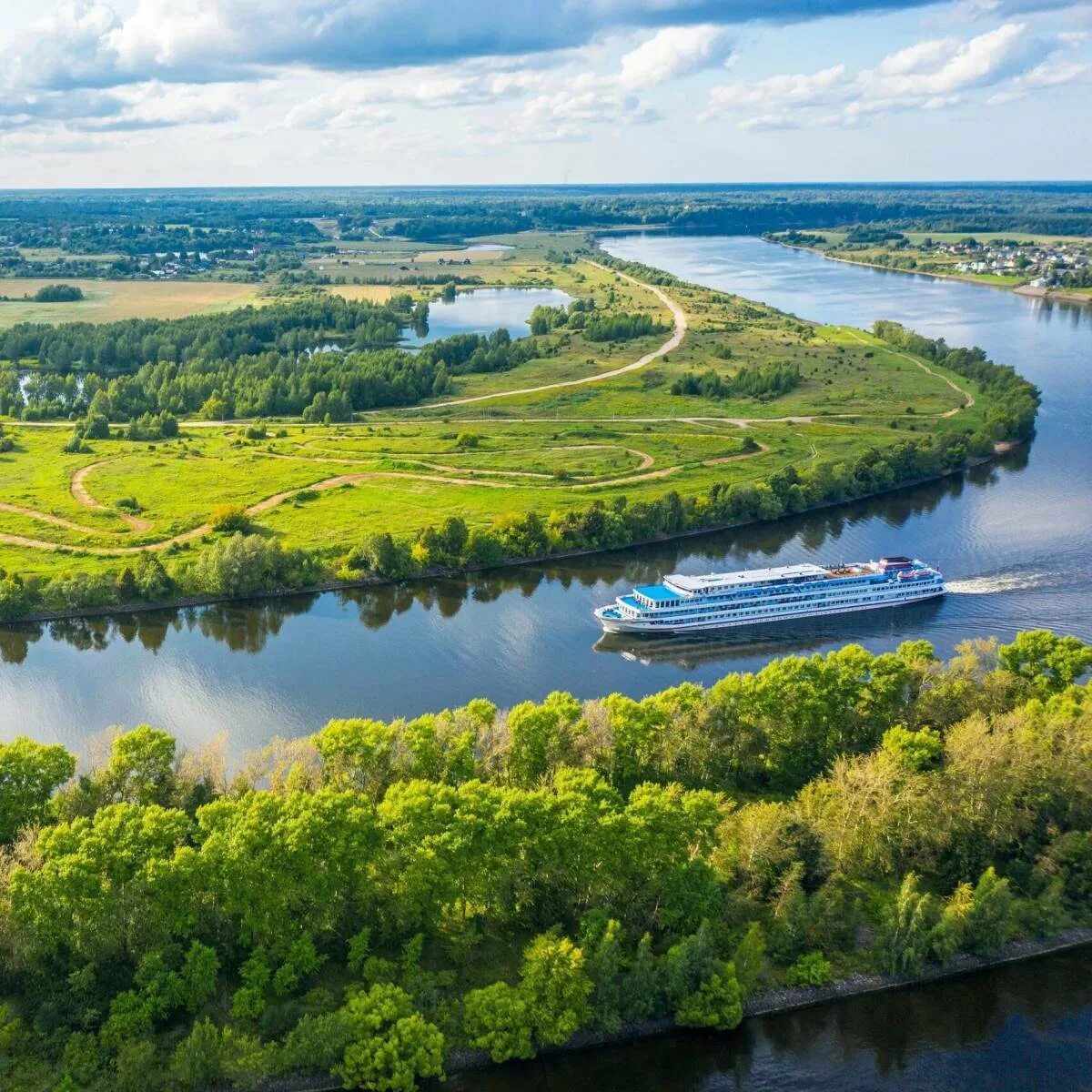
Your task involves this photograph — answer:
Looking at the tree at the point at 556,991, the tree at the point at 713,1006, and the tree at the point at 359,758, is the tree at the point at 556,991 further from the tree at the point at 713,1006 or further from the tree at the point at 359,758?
the tree at the point at 359,758

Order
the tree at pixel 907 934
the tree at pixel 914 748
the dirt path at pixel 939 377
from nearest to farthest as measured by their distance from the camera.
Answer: the tree at pixel 907 934
the tree at pixel 914 748
the dirt path at pixel 939 377

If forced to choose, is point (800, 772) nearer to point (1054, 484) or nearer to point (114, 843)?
point (114, 843)

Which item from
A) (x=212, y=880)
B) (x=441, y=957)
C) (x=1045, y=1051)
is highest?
(x=212, y=880)

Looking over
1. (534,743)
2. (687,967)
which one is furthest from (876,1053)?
(534,743)

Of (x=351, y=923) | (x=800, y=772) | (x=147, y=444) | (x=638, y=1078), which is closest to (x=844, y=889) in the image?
(x=800, y=772)

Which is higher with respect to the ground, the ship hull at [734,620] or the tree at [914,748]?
the tree at [914,748]

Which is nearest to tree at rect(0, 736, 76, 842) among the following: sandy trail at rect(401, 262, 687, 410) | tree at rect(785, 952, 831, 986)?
tree at rect(785, 952, 831, 986)

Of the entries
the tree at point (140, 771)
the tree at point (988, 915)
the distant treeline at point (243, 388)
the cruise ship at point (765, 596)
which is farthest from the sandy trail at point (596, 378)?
the tree at point (988, 915)
